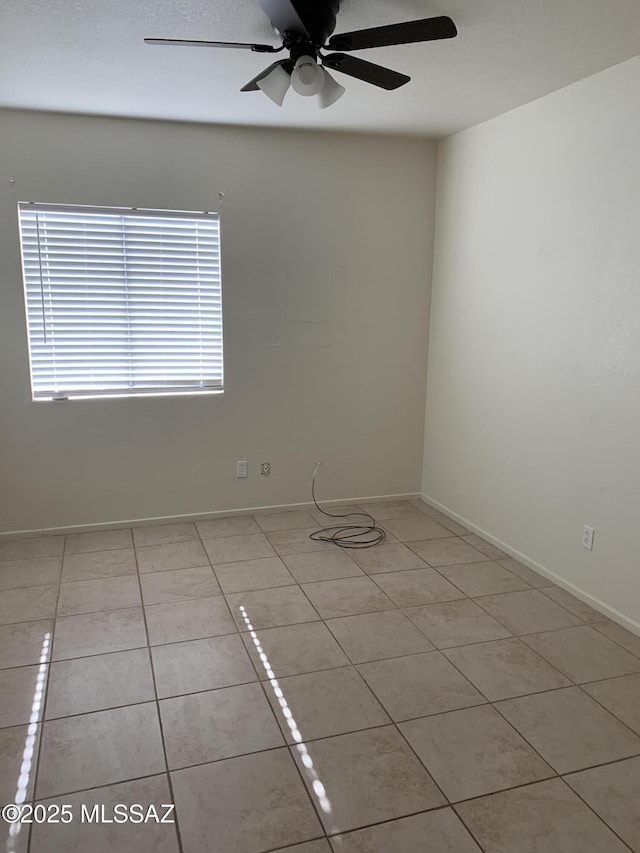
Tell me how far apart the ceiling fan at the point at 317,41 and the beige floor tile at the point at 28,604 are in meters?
2.45

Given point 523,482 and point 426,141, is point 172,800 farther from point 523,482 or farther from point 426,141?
point 426,141

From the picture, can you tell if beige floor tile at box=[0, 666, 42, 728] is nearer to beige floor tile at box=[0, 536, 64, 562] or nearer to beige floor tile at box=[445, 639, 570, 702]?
beige floor tile at box=[0, 536, 64, 562]

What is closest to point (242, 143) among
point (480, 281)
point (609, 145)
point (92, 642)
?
point (480, 281)

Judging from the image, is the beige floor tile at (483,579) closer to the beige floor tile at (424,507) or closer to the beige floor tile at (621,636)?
the beige floor tile at (621,636)

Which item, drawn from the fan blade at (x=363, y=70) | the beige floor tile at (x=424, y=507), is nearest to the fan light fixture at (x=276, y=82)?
the fan blade at (x=363, y=70)

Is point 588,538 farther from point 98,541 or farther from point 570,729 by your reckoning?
point 98,541

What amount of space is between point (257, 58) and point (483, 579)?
9.09 feet

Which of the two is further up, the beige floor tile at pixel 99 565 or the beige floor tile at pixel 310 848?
the beige floor tile at pixel 99 565

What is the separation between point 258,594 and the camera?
120 inches

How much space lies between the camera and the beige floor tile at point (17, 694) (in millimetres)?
2111

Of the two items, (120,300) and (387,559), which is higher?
(120,300)

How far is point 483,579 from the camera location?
3.27 m

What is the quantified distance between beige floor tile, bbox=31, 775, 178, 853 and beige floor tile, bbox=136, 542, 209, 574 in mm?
1582

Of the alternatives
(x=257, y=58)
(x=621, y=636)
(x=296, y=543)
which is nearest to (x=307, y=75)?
(x=257, y=58)
